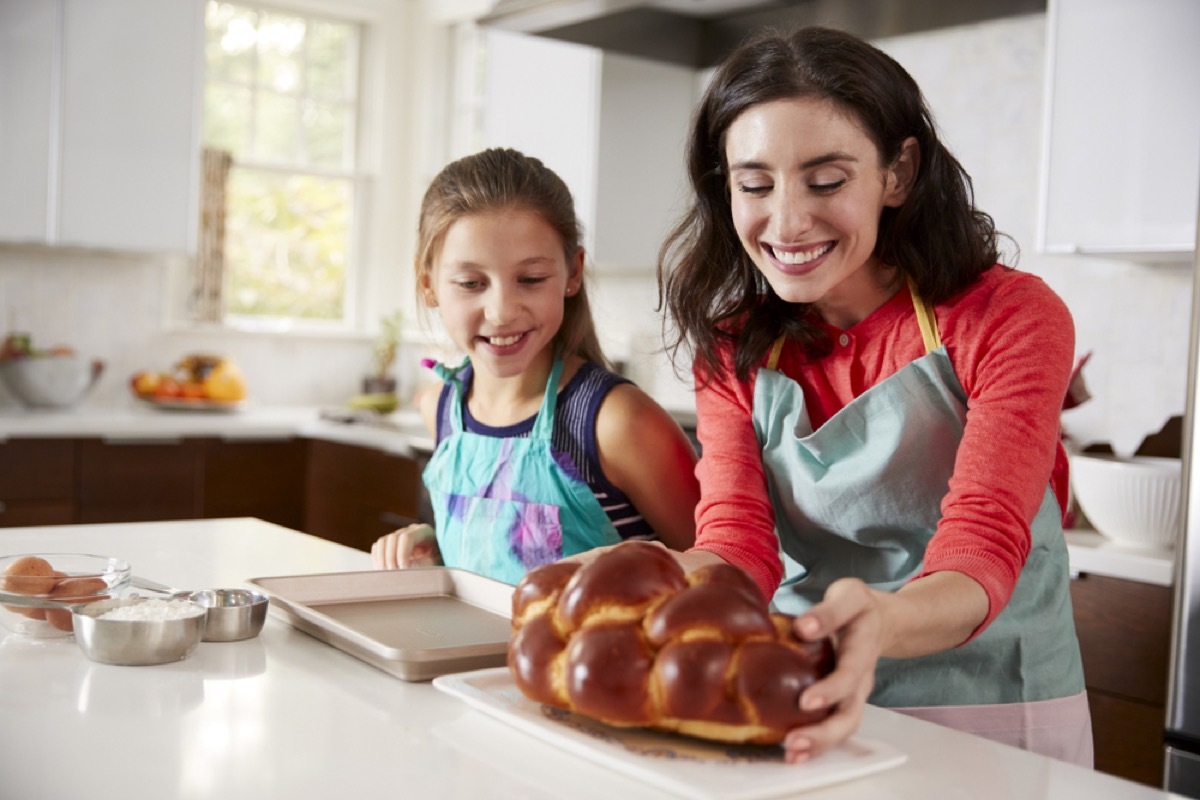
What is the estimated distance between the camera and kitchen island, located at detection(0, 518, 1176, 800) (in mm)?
805

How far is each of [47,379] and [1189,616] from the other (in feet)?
11.6

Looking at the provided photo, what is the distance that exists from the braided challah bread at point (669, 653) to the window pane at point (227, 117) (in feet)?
14.5

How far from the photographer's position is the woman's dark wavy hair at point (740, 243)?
130cm

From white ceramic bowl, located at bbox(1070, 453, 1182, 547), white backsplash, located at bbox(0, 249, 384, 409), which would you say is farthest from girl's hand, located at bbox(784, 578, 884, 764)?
white backsplash, located at bbox(0, 249, 384, 409)

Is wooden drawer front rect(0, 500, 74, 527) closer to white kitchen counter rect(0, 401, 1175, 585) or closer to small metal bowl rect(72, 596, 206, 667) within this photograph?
white kitchen counter rect(0, 401, 1175, 585)

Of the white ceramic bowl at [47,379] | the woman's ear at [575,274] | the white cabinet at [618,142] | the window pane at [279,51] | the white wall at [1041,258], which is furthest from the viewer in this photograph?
the window pane at [279,51]

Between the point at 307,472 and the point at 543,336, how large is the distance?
2.84 m

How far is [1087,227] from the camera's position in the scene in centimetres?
262

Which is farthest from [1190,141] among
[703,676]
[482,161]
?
[703,676]

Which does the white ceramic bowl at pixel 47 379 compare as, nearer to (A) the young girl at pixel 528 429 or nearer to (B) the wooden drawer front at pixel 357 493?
(B) the wooden drawer front at pixel 357 493

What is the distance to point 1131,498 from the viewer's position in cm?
241

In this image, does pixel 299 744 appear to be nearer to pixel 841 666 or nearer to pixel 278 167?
pixel 841 666

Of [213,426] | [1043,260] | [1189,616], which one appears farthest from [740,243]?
[213,426]

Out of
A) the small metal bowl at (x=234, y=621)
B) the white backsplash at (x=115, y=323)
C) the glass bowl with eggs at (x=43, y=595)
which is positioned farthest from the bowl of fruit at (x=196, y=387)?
the small metal bowl at (x=234, y=621)
